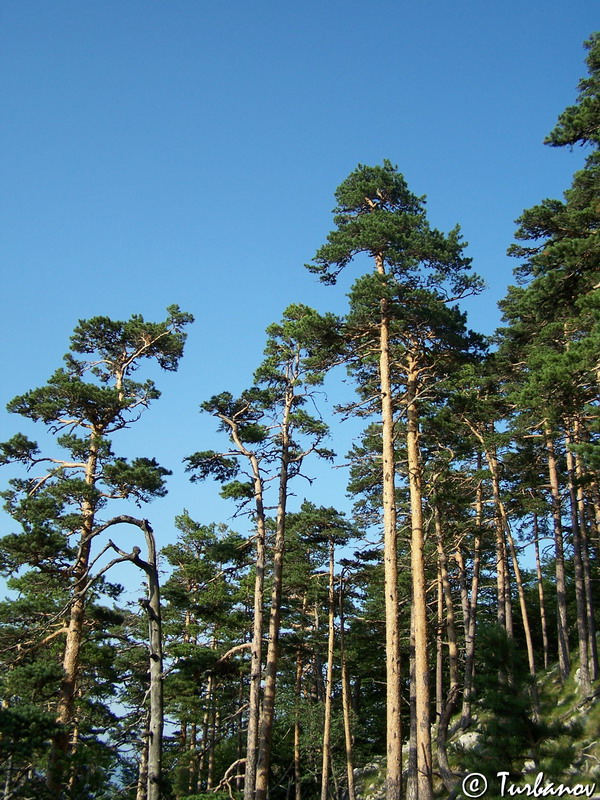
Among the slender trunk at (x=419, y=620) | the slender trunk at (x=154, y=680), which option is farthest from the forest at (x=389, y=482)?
the slender trunk at (x=154, y=680)

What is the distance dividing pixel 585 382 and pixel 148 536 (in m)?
11.4

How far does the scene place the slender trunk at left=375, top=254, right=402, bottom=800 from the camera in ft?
42.2

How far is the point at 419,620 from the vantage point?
47.2ft

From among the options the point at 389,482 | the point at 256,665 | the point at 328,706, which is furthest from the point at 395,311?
the point at 328,706

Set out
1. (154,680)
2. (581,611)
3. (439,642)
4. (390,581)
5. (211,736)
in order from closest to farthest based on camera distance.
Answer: (154,680) → (390,581) → (439,642) → (581,611) → (211,736)

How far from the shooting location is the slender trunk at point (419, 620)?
13.3 m

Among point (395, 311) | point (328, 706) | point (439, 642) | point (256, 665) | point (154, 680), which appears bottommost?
point (328, 706)

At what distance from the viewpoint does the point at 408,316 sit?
54.2 ft

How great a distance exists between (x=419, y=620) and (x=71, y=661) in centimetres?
887

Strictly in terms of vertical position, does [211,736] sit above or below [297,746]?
above

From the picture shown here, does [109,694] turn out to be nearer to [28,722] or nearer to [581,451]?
[28,722]

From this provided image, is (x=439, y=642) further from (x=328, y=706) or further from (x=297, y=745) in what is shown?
(x=297, y=745)

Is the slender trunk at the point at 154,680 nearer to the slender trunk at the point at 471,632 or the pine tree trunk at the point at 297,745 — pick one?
the slender trunk at the point at 471,632

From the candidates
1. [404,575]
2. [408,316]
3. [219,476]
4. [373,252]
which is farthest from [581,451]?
[404,575]
